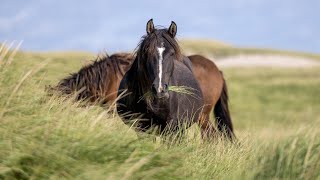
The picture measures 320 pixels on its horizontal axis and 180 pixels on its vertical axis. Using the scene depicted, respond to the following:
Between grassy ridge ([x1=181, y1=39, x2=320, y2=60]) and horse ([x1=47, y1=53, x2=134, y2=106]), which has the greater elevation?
horse ([x1=47, y1=53, x2=134, y2=106])

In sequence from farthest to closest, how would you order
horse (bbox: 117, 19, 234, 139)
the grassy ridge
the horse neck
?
the grassy ridge → the horse neck → horse (bbox: 117, 19, 234, 139)

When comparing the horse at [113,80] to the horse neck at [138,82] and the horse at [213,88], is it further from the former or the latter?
the horse neck at [138,82]

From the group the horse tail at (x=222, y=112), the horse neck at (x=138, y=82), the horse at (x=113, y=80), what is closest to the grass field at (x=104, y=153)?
the horse neck at (x=138, y=82)

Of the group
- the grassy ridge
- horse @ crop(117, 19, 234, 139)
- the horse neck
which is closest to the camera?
horse @ crop(117, 19, 234, 139)

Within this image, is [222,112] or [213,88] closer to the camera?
[213,88]

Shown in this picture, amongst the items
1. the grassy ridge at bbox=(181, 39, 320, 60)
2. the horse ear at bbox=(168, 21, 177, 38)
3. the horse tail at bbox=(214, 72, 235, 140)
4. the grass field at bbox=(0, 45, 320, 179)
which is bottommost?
the grassy ridge at bbox=(181, 39, 320, 60)

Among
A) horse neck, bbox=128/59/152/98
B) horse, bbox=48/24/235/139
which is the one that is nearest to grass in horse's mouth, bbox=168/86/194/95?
horse neck, bbox=128/59/152/98

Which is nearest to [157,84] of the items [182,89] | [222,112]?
[182,89]

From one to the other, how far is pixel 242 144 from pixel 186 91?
1.87m

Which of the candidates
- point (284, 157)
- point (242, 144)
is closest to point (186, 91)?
point (242, 144)

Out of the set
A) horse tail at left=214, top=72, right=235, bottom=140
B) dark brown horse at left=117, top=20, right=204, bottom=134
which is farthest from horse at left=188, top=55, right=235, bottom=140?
dark brown horse at left=117, top=20, right=204, bottom=134

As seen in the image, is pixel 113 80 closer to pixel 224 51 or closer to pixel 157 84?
pixel 157 84

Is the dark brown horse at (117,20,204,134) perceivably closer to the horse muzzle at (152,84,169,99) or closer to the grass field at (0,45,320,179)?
the horse muzzle at (152,84,169,99)

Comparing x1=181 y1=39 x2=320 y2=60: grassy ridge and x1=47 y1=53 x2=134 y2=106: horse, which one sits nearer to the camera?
x1=47 y1=53 x2=134 y2=106: horse
